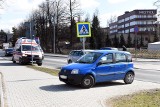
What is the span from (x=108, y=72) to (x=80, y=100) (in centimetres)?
383

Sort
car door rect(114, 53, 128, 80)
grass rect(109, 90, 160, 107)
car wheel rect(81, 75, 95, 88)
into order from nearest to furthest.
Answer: grass rect(109, 90, 160, 107) → car wheel rect(81, 75, 95, 88) → car door rect(114, 53, 128, 80)

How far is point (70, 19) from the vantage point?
63531 millimetres

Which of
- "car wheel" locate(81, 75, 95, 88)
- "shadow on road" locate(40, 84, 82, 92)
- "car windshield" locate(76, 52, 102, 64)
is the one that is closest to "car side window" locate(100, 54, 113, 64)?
"car windshield" locate(76, 52, 102, 64)

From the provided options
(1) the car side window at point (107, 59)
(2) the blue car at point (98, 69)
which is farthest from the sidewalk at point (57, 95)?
(1) the car side window at point (107, 59)

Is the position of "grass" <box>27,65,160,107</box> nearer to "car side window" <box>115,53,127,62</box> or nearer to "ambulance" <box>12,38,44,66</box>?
"car side window" <box>115,53,127,62</box>

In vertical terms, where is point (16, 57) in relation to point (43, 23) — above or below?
below

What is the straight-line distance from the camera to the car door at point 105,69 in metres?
12.8

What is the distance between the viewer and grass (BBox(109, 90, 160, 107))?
8.62 m

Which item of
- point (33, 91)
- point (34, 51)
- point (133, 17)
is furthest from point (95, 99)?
point (133, 17)

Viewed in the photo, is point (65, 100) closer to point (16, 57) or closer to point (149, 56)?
point (16, 57)

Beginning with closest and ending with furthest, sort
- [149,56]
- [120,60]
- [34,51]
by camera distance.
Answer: [120,60] → [34,51] → [149,56]

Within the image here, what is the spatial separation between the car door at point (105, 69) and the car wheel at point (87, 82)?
38 centimetres

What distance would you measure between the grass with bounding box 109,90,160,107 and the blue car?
8.09 feet

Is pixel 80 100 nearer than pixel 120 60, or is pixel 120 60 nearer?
pixel 80 100
